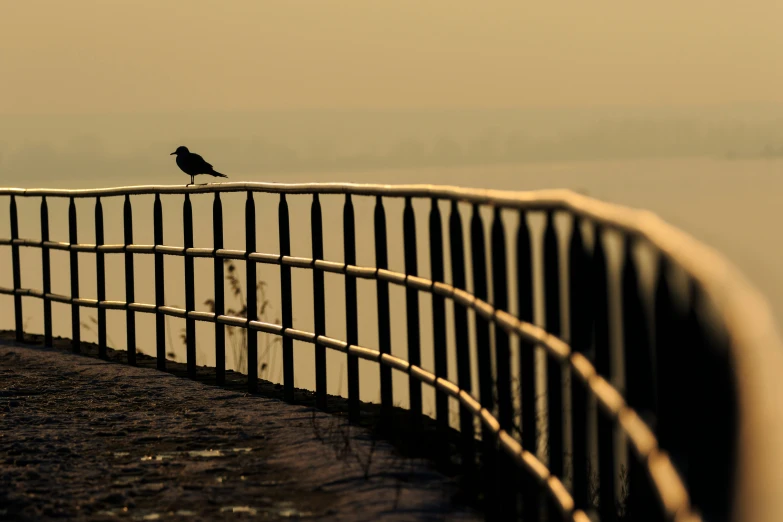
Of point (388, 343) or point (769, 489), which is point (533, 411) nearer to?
point (388, 343)

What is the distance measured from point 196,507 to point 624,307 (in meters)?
3.33

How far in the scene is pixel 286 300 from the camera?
34.9 ft

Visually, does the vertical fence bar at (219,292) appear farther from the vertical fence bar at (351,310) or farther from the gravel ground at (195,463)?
the vertical fence bar at (351,310)

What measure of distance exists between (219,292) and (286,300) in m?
1.42

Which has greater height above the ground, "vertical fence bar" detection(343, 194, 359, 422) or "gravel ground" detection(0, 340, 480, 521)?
"vertical fence bar" detection(343, 194, 359, 422)

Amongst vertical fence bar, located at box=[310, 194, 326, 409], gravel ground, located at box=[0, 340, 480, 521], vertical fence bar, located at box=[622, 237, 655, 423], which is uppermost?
vertical fence bar, located at box=[622, 237, 655, 423]

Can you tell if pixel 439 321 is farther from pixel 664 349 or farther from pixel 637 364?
pixel 664 349

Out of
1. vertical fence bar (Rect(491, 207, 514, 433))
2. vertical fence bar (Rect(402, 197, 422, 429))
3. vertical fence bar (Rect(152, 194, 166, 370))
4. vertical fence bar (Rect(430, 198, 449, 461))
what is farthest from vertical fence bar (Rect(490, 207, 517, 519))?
vertical fence bar (Rect(152, 194, 166, 370))

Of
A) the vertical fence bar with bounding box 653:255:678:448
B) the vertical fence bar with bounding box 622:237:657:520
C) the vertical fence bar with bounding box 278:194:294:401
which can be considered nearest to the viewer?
the vertical fence bar with bounding box 653:255:678:448

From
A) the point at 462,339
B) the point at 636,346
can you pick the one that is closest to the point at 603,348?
the point at 636,346

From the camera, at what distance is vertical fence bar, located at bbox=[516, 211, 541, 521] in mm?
5824

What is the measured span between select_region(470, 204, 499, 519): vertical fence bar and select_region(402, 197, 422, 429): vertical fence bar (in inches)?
50.7

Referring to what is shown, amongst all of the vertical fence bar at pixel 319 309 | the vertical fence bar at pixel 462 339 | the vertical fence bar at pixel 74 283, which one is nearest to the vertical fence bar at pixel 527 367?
the vertical fence bar at pixel 462 339

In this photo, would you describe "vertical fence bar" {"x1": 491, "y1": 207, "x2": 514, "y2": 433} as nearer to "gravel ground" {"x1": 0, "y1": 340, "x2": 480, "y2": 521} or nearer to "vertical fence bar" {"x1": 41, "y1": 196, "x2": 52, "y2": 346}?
"gravel ground" {"x1": 0, "y1": 340, "x2": 480, "y2": 521}
